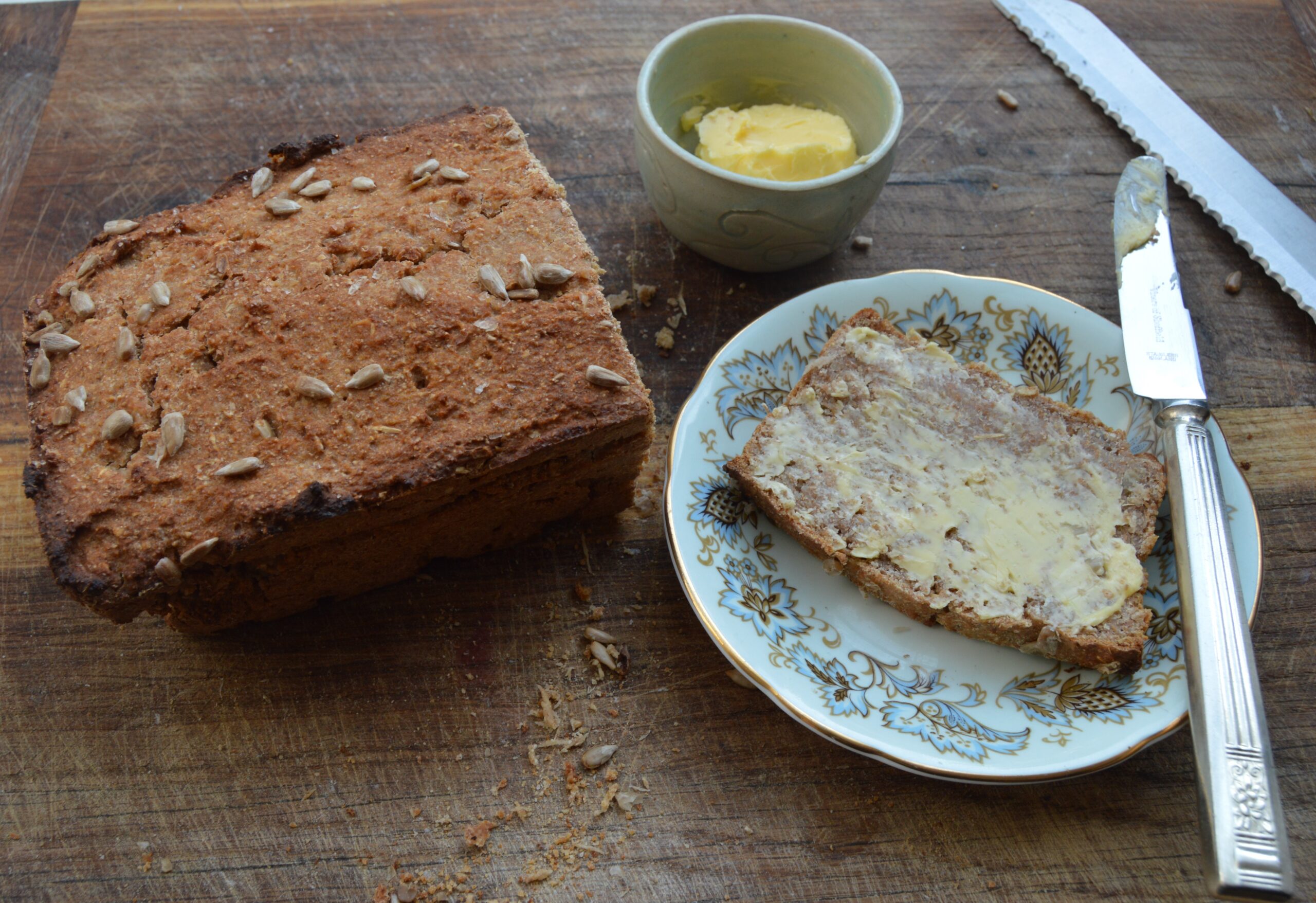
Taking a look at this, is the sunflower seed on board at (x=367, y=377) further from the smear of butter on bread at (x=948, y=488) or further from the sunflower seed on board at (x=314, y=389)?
the smear of butter on bread at (x=948, y=488)

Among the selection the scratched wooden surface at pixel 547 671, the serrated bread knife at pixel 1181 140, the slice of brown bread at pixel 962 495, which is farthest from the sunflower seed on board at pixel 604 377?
the serrated bread knife at pixel 1181 140

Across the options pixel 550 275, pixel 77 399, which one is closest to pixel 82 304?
pixel 77 399

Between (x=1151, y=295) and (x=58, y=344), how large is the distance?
280 centimetres

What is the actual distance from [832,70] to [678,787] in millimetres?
2126

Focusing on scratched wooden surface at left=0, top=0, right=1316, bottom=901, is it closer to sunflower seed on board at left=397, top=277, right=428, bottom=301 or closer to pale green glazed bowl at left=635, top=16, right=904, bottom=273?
pale green glazed bowl at left=635, top=16, right=904, bottom=273

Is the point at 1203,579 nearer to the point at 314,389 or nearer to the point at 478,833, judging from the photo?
the point at 478,833

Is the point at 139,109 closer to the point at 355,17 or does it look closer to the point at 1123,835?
the point at 355,17

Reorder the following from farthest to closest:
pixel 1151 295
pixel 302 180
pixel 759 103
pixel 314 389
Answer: pixel 759 103 → pixel 1151 295 → pixel 302 180 → pixel 314 389

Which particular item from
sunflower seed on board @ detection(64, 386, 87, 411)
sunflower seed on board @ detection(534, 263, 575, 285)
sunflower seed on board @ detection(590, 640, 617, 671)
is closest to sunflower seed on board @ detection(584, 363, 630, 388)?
sunflower seed on board @ detection(534, 263, 575, 285)

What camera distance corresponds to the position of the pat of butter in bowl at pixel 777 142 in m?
2.61

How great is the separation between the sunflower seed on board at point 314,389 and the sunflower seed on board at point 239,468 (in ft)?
0.59

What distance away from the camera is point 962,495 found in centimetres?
225

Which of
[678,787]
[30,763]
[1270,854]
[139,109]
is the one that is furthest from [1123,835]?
[139,109]

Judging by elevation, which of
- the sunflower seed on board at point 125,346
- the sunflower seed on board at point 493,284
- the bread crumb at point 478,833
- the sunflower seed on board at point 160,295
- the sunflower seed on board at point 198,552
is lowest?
the bread crumb at point 478,833
